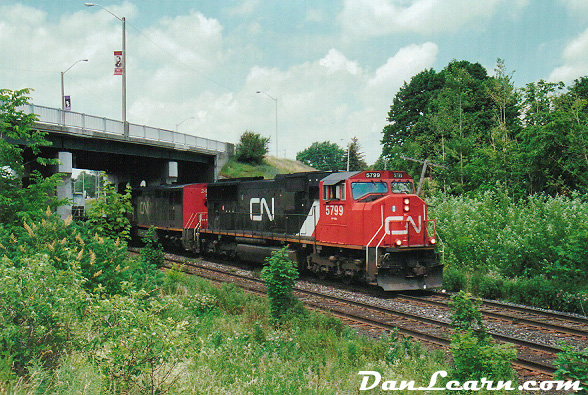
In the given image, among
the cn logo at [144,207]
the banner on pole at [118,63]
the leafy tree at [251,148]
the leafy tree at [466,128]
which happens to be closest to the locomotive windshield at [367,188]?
the leafy tree at [466,128]

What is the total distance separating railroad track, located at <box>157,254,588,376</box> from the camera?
824 centimetres

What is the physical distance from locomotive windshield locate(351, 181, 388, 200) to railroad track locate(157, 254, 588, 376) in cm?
307

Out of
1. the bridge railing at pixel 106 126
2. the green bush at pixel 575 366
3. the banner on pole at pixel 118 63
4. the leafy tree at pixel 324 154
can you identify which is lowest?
the green bush at pixel 575 366

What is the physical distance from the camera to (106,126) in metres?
29.5

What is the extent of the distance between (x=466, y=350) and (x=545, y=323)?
5.40m

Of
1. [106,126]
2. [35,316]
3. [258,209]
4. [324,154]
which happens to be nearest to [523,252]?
[258,209]

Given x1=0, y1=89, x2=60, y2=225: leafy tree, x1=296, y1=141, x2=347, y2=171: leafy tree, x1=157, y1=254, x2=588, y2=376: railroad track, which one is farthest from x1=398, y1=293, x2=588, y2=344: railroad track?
x1=296, y1=141, x2=347, y2=171: leafy tree

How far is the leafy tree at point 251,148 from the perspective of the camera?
51469 mm

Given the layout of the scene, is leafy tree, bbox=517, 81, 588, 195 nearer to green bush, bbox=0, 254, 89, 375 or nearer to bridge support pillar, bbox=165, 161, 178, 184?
green bush, bbox=0, 254, 89, 375

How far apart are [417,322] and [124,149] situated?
26.5m

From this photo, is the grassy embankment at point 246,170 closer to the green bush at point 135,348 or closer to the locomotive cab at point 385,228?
the locomotive cab at point 385,228

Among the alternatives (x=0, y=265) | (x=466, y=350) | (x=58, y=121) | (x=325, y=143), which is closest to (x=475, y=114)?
(x=58, y=121)

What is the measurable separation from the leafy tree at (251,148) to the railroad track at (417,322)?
36424 mm

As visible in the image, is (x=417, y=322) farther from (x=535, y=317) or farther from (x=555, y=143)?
(x=555, y=143)
